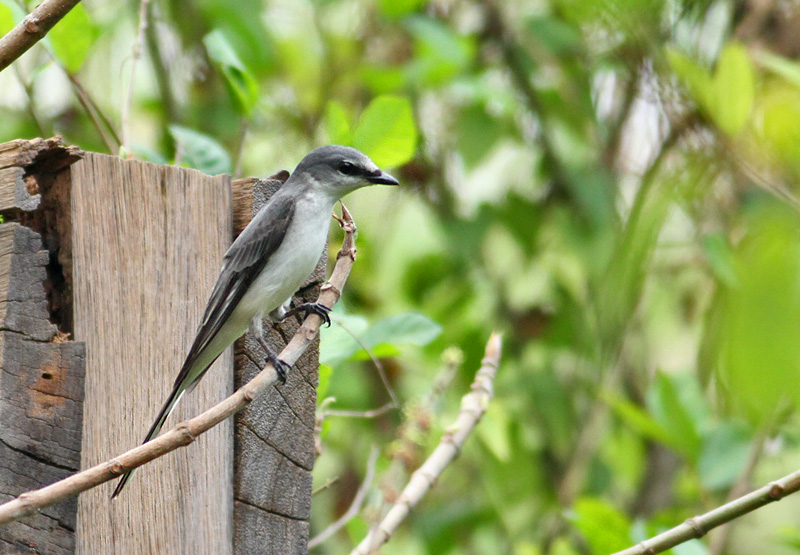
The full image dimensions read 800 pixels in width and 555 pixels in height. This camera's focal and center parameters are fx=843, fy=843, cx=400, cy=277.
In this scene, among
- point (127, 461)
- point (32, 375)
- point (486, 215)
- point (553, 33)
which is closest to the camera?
point (127, 461)

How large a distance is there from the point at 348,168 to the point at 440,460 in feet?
2.66

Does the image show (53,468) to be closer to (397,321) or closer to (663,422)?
(397,321)

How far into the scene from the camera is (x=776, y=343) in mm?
439

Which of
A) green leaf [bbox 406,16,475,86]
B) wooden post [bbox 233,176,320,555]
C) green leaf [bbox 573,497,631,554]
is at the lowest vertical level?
green leaf [bbox 573,497,631,554]

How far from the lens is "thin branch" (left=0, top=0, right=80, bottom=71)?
1457 millimetres

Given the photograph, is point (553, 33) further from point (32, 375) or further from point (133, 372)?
point (32, 375)

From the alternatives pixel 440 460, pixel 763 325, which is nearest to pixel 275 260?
pixel 440 460

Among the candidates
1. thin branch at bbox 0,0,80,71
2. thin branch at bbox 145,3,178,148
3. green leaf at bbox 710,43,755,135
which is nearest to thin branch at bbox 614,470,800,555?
green leaf at bbox 710,43,755,135

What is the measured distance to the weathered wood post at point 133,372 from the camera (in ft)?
5.39

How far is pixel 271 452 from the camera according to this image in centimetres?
194

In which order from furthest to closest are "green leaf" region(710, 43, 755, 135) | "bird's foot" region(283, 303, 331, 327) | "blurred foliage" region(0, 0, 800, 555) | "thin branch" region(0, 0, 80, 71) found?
"blurred foliage" region(0, 0, 800, 555) < "bird's foot" region(283, 303, 331, 327) < "thin branch" region(0, 0, 80, 71) < "green leaf" region(710, 43, 755, 135)

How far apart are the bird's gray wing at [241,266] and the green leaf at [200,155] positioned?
1.54ft

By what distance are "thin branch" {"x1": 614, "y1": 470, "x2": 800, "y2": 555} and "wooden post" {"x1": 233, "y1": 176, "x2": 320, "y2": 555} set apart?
2.60 ft

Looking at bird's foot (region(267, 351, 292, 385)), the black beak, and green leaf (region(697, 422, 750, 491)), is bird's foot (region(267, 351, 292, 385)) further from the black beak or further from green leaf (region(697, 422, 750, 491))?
green leaf (region(697, 422, 750, 491))
